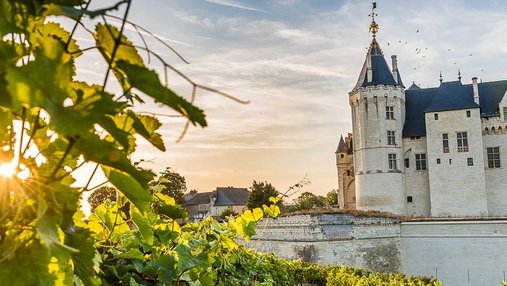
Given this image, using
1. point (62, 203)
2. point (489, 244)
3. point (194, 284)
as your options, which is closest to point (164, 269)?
point (194, 284)

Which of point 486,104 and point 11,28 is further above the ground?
point 486,104

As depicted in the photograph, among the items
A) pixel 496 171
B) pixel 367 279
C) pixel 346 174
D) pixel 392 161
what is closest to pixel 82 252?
pixel 367 279

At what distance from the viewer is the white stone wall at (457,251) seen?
2154cm

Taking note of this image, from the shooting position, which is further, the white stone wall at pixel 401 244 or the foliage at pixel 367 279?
the white stone wall at pixel 401 244

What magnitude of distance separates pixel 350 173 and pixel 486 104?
9436 mm

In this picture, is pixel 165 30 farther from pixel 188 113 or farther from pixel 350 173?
pixel 350 173

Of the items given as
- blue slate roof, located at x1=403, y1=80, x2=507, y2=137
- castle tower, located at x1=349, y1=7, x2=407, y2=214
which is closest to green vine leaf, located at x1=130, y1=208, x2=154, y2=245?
castle tower, located at x1=349, y1=7, x2=407, y2=214

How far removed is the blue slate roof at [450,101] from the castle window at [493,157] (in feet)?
6.77

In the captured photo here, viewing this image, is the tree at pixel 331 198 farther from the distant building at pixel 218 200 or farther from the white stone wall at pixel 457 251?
the white stone wall at pixel 457 251

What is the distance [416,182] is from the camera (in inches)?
1129

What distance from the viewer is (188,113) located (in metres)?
0.55

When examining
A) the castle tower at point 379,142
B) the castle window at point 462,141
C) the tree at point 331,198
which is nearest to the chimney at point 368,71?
the castle tower at point 379,142

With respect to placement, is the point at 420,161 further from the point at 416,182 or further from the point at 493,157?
the point at 493,157

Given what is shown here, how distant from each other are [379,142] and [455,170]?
4517 mm
